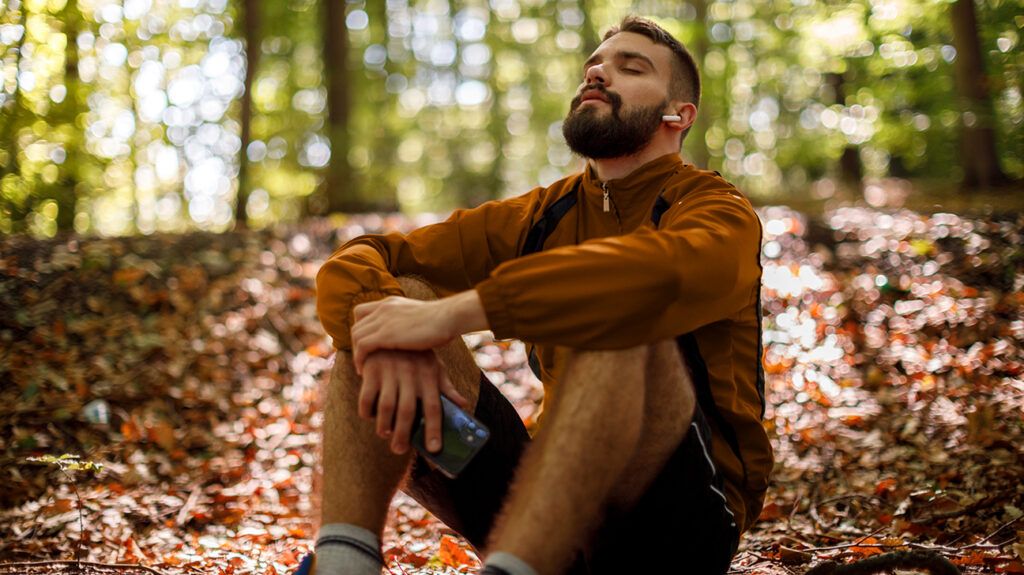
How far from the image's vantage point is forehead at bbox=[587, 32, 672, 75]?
2873mm

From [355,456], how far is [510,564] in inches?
24.9

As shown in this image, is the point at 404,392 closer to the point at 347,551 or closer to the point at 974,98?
the point at 347,551

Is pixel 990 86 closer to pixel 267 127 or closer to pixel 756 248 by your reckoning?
pixel 756 248

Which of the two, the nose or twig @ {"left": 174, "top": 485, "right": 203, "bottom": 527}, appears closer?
the nose

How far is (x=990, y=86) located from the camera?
22.3 feet

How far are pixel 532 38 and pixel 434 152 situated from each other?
12.6ft

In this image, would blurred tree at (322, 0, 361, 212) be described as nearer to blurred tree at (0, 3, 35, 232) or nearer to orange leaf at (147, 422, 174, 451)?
blurred tree at (0, 3, 35, 232)

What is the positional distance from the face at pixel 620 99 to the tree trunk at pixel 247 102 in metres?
7.53

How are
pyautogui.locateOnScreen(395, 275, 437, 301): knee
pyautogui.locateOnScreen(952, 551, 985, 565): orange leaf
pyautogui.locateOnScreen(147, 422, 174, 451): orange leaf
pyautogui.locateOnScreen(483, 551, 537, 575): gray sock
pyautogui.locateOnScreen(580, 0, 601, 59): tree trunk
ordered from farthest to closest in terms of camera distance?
pyautogui.locateOnScreen(580, 0, 601, 59): tree trunk < pyautogui.locateOnScreen(147, 422, 174, 451): orange leaf < pyautogui.locateOnScreen(952, 551, 985, 565): orange leaf < pyautogui.locateOnScreen(395, 275, 437, 301): knee < pyautogui.locateOnScreen(483, 551, 537, 575): gray sock

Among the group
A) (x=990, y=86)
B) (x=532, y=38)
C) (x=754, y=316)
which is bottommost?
(x=754, y=316)

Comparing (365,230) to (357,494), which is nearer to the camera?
(357,494)

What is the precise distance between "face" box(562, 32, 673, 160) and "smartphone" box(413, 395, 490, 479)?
1187mm

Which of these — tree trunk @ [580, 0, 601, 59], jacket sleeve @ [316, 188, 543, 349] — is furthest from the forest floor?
tree trunk @ [580, 0, 601, 59]

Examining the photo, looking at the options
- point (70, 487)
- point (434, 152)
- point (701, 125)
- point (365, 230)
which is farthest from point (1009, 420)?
point (434, 152)
